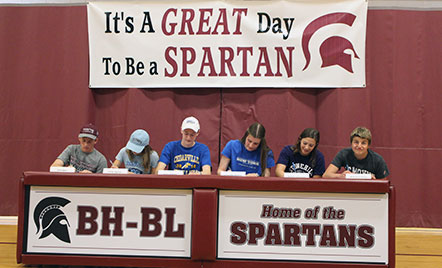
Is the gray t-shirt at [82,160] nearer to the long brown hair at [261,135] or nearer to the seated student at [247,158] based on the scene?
the seated student at [247,158]

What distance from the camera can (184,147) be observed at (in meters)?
3.58

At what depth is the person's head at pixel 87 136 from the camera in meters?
3.44

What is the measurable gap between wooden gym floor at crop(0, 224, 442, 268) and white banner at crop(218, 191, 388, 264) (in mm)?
655

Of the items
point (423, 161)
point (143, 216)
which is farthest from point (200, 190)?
point (423, 161)

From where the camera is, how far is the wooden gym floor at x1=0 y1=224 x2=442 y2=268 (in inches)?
124

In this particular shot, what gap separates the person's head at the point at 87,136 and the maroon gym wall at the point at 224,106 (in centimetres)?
114

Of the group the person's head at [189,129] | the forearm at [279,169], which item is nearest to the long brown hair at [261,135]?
the forearm at [279,169]

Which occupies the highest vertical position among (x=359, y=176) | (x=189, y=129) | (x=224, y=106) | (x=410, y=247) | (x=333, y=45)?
(x=333, y=45)

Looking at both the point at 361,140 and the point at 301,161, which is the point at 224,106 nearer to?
the point at 301,161

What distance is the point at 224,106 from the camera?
15.4 ft

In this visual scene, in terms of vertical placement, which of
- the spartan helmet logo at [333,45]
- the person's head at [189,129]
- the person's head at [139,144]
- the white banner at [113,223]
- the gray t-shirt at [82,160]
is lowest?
the white banner at [113,223]

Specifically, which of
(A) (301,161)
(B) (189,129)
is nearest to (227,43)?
(B) (189,129)

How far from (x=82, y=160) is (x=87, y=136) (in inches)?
10.2

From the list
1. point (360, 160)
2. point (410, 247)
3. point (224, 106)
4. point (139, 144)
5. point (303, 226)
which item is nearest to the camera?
point (303, 226)
